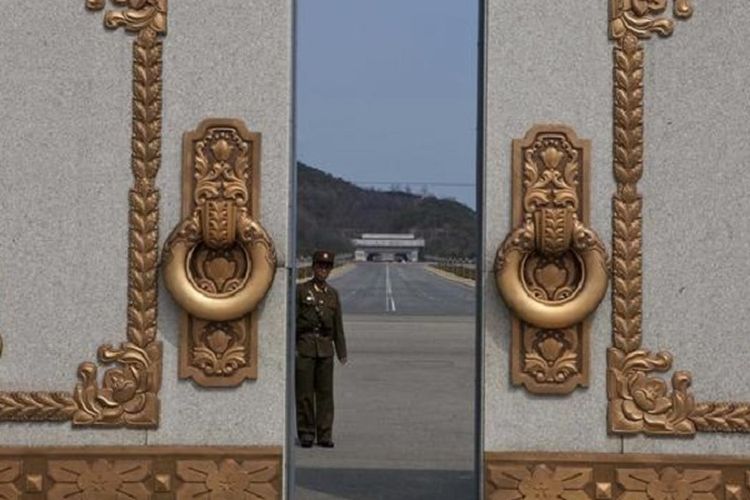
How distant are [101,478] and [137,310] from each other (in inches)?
37.8

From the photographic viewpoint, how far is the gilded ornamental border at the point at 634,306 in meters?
7.07

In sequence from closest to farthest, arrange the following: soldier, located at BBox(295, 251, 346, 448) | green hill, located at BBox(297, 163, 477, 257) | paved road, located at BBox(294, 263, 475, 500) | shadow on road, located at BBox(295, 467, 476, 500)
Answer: shadow on road, located at BBox(295, 467, 476, 500) < paved road, located at BBox(294, 263, 475, 500) < soldier, located at BBox(295, 251, 346, 448) < green hill, located at BBox(297, 163, 477, 257)

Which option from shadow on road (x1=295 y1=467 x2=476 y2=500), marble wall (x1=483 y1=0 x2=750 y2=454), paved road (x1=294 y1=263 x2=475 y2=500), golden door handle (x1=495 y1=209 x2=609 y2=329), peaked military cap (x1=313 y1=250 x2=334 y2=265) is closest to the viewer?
golden door handle (x1=495 y1=209 x2=609 y2=329)

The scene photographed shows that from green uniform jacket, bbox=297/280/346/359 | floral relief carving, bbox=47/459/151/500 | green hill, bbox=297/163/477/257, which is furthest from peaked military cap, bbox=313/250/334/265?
green hill, bbox=297/163/477/257

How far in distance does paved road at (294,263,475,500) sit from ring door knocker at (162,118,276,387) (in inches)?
64.5

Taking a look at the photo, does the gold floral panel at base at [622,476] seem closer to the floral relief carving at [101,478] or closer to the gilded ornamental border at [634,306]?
the gilded ornamental border at [634,306]

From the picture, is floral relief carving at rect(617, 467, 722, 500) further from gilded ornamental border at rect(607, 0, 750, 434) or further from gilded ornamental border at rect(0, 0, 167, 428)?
gilded ornamental border at rect(0, 0, 167, 428)

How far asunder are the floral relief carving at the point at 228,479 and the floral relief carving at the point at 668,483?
196cm

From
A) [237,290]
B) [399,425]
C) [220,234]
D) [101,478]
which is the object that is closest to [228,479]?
[101,478]

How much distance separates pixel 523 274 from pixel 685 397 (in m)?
1.14

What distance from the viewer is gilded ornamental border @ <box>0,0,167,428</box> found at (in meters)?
7.14

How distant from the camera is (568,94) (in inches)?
281

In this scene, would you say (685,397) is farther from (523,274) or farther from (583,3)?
(583,3)

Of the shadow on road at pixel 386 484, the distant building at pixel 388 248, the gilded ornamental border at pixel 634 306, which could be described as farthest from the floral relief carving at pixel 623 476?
the distant building at pixel 388 248
